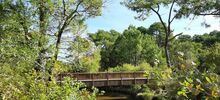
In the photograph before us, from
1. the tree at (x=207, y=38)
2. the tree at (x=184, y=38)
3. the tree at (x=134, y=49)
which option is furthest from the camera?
the tree at (x=207, y=38)

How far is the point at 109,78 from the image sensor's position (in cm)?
3312

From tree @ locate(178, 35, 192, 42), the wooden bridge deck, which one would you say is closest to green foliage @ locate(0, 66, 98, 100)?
the wooden bridge deck

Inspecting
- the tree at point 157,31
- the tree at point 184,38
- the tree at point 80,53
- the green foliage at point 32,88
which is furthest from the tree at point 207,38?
the green foliage at point 32,88

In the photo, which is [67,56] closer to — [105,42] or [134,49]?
[134,49]

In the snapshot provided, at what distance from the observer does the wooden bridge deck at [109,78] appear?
103ft

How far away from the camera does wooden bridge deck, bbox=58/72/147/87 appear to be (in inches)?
1240

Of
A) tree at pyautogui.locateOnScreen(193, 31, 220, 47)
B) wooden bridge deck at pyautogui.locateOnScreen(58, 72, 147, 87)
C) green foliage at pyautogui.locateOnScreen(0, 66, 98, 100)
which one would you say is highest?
tree at pyautogui.locateOnScreen(193, 31, 220, 47)

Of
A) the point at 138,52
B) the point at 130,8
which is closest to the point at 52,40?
the point at 130,8

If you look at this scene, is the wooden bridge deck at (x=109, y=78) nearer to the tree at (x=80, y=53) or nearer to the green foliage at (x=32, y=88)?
the tree at (x=80, y=53)

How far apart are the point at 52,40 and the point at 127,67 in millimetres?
19738

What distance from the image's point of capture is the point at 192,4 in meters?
28.0

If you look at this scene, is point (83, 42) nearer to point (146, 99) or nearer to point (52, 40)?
point (52, 40)

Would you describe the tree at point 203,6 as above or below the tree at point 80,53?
above

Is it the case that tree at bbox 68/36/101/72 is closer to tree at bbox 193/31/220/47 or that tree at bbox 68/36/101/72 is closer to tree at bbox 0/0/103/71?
tree at bbox 0/0/103/71
